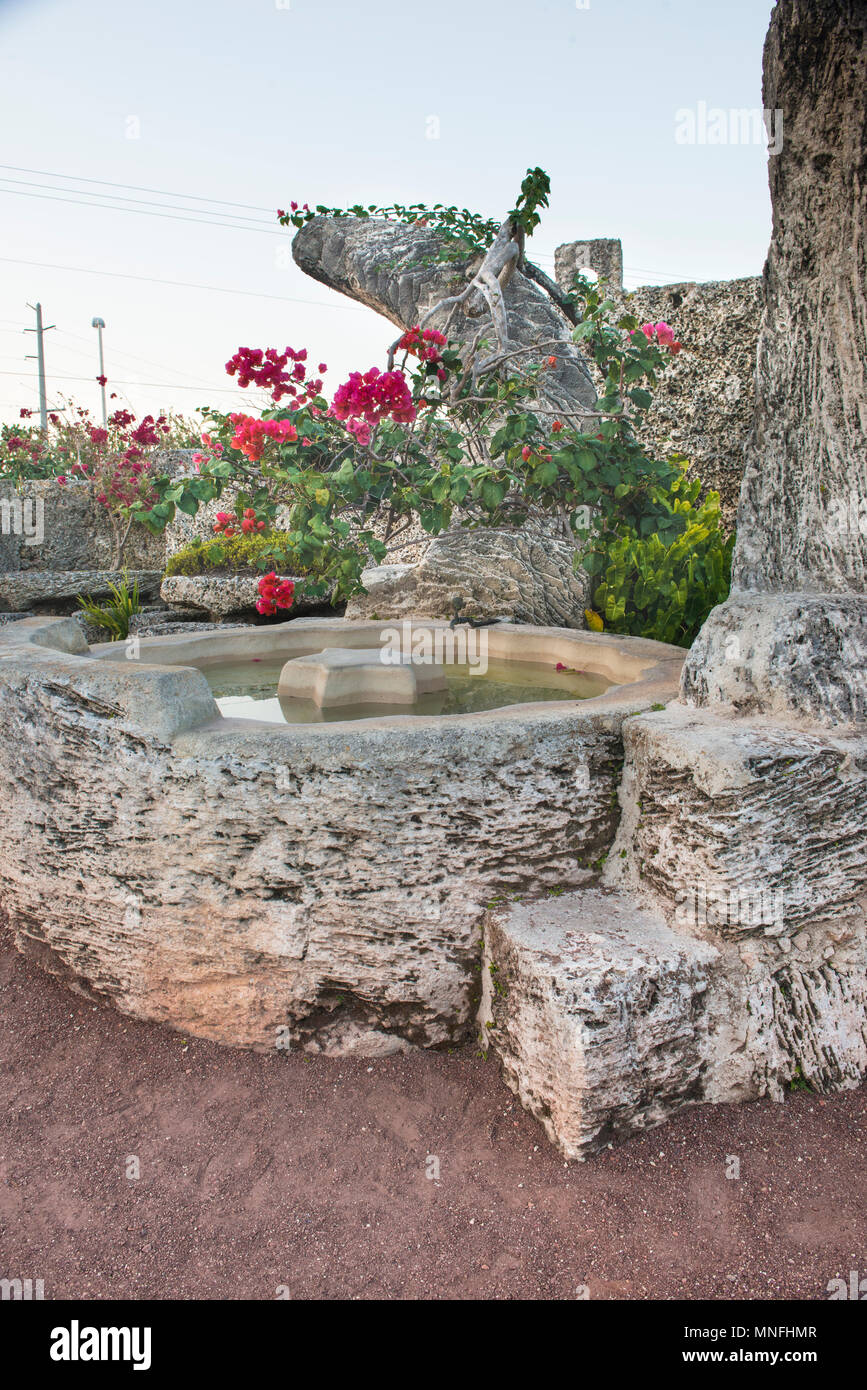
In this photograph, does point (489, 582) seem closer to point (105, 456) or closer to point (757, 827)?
point (757, 827)

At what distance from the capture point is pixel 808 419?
2754 mm

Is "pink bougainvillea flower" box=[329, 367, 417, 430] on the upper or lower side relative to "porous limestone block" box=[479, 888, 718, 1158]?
upper

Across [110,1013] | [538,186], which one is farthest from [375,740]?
[538,186]

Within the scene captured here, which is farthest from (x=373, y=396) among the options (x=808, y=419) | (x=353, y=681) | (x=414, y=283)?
(x=414, y=283)

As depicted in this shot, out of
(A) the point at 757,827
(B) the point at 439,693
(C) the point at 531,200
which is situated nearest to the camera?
(A) the point at 757,827

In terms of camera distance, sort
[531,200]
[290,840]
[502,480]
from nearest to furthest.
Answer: [290,840] → [502,480] → [531,200]

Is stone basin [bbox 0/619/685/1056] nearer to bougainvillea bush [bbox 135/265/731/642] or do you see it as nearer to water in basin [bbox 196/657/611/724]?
water in basin [bbox 196/657/611/724]

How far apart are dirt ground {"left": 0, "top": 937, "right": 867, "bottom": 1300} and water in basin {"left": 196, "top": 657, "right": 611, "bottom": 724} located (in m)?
1.21

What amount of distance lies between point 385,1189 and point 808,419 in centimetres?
257

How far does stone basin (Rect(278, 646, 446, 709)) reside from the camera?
3332 mm

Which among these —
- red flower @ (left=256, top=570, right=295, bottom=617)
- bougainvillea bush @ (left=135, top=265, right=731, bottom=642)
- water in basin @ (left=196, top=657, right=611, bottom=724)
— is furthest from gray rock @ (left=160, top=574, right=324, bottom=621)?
water in basin @ (left=196, top=657, right=611, bottom=724)

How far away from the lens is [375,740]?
2264mm

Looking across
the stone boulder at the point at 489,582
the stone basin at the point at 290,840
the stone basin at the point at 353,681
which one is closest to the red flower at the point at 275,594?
the stone boulder at the point at 489,582

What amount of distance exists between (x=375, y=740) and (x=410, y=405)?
72.7 inches
